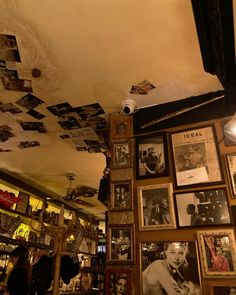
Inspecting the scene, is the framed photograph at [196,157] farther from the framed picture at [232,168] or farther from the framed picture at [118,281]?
the framed picture at [118,281]

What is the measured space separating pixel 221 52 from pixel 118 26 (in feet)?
2.31

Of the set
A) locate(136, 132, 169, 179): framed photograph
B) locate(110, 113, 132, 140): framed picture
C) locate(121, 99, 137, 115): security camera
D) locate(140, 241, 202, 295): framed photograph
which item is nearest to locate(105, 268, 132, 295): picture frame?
locate(140, 241, 202, 295): framed photograph

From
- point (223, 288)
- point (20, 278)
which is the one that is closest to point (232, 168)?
point (223, 288)

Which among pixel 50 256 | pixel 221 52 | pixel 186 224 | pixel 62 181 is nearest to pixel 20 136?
pixel 50 256

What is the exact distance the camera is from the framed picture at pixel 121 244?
205cm

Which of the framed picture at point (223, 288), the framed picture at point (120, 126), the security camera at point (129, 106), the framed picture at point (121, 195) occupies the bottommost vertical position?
the framed picture at point (223, 288)

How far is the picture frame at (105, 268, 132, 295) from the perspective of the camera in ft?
6.41

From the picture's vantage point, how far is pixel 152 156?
234cm

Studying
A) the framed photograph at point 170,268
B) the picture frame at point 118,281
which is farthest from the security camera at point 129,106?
the picture frame at point 118,281

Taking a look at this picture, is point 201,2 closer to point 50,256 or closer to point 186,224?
point 186,224

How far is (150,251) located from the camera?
2.02 metres

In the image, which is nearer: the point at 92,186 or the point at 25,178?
the point at 25,178

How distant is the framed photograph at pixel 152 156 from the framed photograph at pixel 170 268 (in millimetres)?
566

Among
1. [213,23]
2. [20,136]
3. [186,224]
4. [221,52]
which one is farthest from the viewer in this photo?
[20,136]
